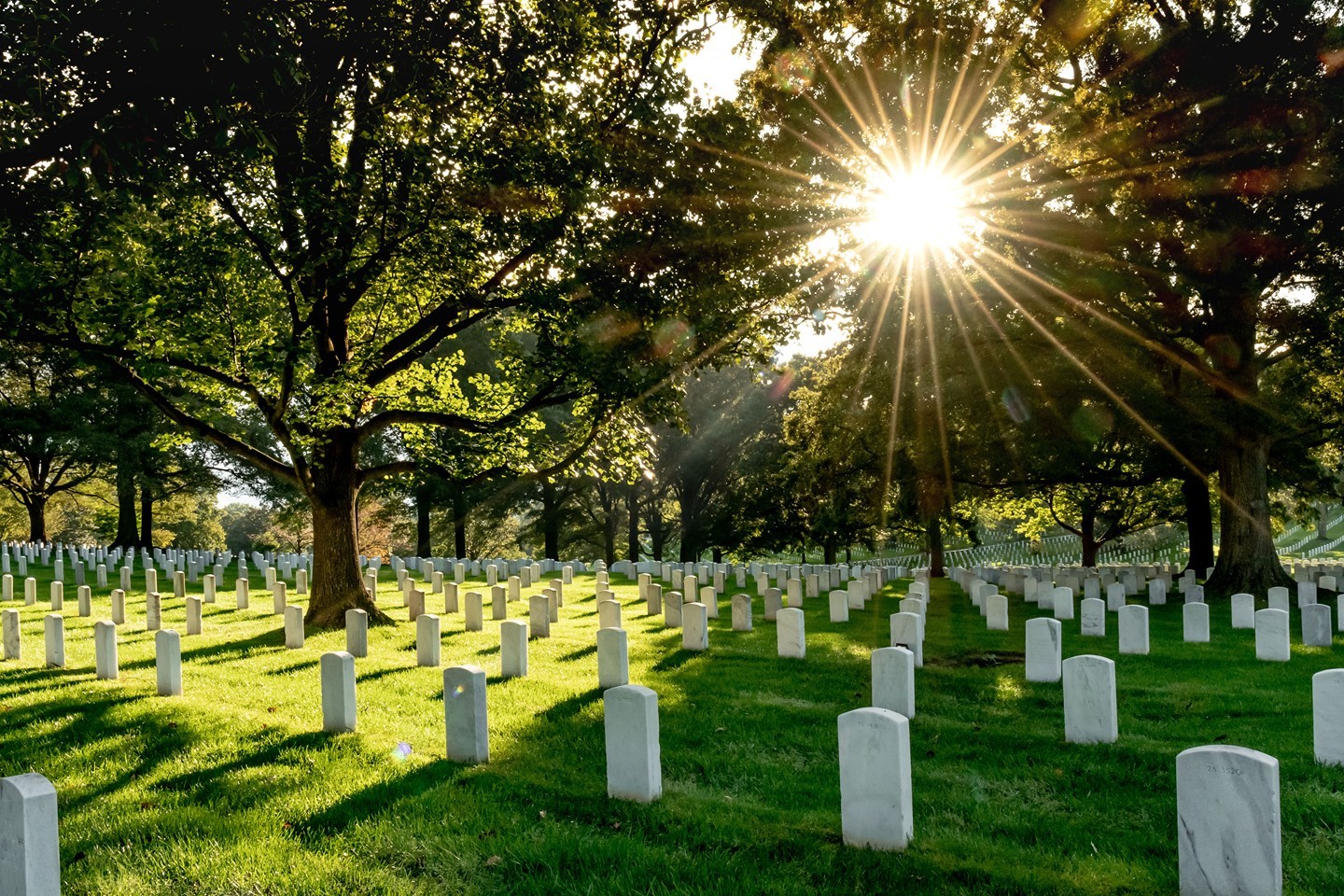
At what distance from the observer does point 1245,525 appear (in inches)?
689

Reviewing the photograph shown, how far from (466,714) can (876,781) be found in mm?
2978

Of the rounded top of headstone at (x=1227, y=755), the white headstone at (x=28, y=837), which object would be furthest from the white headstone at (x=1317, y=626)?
the white headstone at (x=28, y=837)

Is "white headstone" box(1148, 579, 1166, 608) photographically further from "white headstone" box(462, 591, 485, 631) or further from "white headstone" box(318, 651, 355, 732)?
"white headstone" box(318, 651, 355, 732)

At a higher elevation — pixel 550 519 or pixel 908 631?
pixel 550 519

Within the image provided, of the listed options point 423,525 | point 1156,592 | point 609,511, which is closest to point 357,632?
point 1156,592

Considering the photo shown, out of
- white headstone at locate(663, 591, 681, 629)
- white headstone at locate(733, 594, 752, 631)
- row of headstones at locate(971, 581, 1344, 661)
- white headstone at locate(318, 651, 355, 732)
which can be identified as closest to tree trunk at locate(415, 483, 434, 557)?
white headstone at locate(663, 591, 681, 629)

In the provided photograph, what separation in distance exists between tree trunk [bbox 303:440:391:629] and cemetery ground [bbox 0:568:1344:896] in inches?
118

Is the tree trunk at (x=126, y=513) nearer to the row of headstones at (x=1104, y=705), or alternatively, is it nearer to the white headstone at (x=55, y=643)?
the white headstone at (x=55, y=643)

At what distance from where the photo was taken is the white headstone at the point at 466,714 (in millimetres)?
5887

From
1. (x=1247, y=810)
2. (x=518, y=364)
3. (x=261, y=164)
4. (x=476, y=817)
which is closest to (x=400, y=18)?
(x=261, y=164)

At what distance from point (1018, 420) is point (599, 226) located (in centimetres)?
1129

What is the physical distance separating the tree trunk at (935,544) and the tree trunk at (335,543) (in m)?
15.3

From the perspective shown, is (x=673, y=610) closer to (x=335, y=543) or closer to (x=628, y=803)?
(x=335, y=543)

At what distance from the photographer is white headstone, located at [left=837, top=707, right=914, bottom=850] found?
14.0 feet
